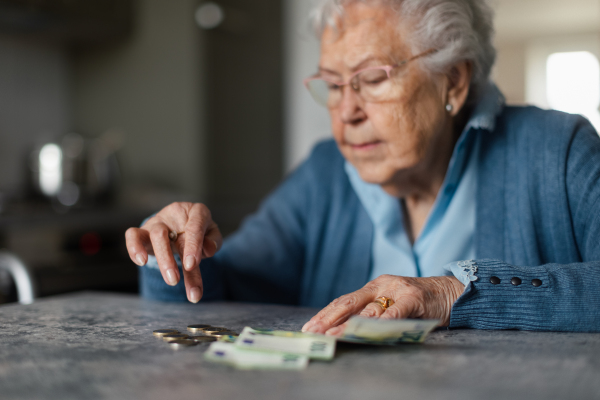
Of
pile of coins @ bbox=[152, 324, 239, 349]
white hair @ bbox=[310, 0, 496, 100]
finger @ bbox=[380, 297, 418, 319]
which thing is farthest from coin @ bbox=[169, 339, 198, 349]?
white hair @ bbox=[310, 0, 496, 100]

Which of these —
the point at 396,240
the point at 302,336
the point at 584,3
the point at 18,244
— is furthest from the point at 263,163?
the point at 584,3

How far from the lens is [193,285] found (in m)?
1.01

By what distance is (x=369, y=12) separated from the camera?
1.27m

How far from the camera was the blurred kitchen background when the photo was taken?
2602 mm

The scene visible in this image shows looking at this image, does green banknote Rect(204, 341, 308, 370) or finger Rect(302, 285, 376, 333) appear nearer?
green banknote Rect(204, 341, 308, 370)

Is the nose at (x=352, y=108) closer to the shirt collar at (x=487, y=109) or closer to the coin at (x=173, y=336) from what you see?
the shirt collar at (x=487, y=109)

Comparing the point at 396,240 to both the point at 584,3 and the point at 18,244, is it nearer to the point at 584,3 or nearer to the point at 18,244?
the point at 18,244

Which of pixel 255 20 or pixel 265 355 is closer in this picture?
pixel 265 355

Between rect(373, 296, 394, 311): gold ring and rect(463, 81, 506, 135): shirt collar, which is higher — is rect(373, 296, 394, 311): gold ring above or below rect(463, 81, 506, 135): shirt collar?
below

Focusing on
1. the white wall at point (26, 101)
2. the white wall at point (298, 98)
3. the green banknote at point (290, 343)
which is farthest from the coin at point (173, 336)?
the white wall at point (298, 98)

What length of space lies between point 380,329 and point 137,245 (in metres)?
0.50

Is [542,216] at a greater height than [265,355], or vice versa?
[542,216]

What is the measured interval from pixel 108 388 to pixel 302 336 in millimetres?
251

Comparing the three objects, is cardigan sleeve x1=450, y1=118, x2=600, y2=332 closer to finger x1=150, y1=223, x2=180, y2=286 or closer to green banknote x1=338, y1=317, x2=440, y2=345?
green banknote x1=338, y1=317, x2=440, y2=345
